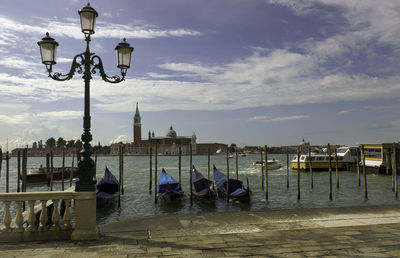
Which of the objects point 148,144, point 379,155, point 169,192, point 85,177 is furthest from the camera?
point 148,144

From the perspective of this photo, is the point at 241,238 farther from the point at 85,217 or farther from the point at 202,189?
the point at 202,189

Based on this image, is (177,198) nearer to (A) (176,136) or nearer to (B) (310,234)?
(B) (310,234)

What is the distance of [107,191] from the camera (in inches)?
767

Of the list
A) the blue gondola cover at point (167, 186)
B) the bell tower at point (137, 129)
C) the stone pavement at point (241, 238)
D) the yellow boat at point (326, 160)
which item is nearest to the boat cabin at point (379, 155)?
the yellow boat at point (326, 160)

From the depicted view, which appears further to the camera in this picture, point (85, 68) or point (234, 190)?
point (234, 190)

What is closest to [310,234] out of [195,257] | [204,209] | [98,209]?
[195,257]

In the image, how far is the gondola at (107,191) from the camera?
17.6 m

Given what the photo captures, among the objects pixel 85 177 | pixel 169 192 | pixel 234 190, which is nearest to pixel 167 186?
pixel 169 192

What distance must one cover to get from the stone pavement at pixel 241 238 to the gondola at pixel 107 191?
1179cm

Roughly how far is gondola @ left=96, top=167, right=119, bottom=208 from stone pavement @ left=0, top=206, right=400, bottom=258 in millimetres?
11787

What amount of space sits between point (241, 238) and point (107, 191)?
15.7 metres

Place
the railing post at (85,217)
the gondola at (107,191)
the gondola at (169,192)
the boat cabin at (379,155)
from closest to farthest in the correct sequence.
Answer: the railing post at (85,217) → the gondola at (107,191) → the gondola at (169,192) → the boat cabin at (379,155)

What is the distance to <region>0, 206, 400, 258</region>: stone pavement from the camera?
4.56 m

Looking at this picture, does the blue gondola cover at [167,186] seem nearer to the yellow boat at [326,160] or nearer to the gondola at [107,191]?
the gondola at [107,191]
